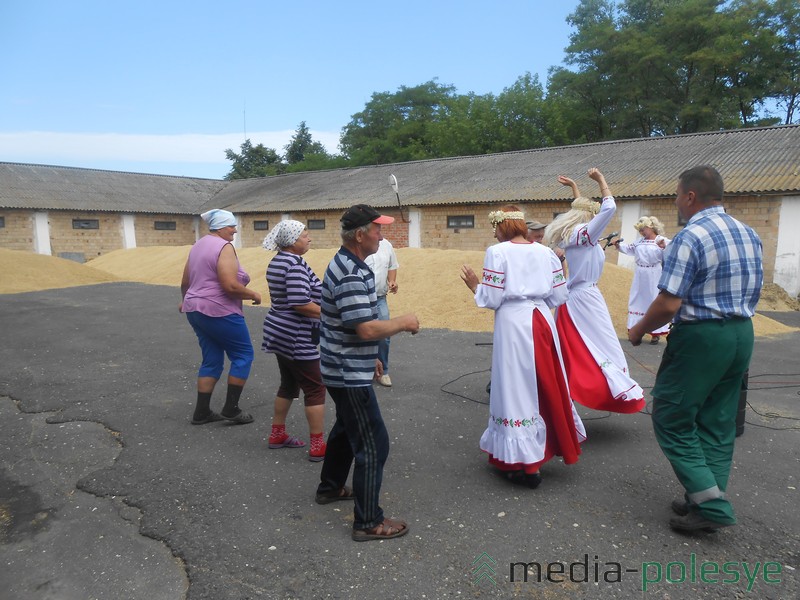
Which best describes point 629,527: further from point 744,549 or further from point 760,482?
point 760,482

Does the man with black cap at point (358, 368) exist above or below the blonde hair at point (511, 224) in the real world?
below

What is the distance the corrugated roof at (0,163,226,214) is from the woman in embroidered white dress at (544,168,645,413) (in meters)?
31.2

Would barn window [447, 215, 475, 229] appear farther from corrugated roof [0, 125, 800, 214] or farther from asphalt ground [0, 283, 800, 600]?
asphalt ground [0, 283, 800, 600]

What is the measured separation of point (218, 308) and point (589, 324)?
3050mm

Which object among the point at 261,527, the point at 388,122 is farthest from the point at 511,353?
the point at 388,122

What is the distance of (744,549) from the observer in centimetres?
301

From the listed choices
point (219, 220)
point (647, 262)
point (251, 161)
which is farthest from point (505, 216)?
point (251, 161)

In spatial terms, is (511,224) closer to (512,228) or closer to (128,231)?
(512,228)

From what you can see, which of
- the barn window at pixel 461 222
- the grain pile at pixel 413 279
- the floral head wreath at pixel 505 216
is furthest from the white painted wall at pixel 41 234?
the floral head wreath at pixel 505 216

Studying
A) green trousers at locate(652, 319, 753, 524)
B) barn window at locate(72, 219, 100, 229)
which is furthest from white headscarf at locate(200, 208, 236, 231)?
barn window at locate(72, 219, 100, 229)

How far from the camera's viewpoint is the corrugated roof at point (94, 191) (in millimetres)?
29781

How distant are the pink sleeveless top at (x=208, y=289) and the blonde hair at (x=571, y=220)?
8.54 ft

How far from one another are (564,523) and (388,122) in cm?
5203

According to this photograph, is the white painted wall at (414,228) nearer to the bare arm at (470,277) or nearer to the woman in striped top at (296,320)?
the woman in striped top at (296,320)
